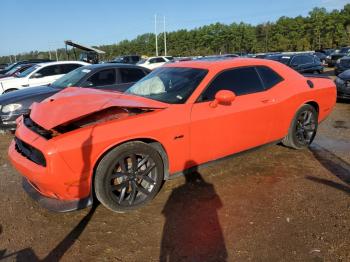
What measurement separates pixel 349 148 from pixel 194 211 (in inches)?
133

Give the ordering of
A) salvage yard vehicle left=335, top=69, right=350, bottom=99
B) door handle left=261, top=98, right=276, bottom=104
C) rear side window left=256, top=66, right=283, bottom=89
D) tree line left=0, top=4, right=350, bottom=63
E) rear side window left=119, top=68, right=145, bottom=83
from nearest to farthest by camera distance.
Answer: door handle left=261, top=98, right=276, bottom=104 → rear side window left=256, top=66, right=283, bottom=89 → rear side window left=119, top=68, right=145, bottom=83 → salvage yard vehicle left=335, top=69, right=350, bottom=99 → tree line left=0, top=4, right=350, bottom=63

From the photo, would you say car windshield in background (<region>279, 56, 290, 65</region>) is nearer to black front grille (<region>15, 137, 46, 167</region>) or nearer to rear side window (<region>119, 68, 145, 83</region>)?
rear side window (<region>119, 68, 145, 83</region>)

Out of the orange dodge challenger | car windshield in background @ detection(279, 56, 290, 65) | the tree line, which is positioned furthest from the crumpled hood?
the tree line

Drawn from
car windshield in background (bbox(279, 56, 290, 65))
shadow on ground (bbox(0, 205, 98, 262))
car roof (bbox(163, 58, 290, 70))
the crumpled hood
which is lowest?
shadow on ground (bbox(0, 205, 98, 262))

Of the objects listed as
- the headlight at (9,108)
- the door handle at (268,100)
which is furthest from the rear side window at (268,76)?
the headlight at (9,108)

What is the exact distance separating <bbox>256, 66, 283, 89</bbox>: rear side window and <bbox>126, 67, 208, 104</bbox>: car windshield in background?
100 centimetres

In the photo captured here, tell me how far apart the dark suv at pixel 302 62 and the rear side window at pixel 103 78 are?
335 inches

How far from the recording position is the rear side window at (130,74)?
810 centimetres

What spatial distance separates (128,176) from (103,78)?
15.3ft

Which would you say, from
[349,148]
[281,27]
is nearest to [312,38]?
[281,27]

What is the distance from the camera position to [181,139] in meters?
3.94

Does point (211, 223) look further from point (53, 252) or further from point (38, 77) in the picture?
point (38, 77)

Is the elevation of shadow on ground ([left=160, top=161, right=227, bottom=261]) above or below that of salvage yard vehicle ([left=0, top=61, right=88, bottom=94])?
below

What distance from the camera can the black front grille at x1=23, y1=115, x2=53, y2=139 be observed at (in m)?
3.50
